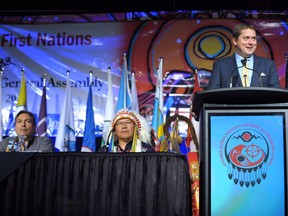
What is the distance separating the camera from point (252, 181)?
6.66ft

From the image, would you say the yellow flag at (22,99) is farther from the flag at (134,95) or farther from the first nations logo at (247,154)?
the first nations logo at (247,154)

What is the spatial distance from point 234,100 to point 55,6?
3.58 m

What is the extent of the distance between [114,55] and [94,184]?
3173 millimetres

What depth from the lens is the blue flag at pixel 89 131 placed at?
4.96m

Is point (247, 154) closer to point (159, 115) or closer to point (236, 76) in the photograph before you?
point (236, 76)

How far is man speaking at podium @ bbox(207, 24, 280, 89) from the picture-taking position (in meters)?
2.86

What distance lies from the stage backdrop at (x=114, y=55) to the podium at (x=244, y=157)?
9.83ft

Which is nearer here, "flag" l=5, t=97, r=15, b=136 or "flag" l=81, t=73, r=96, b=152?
"flag" l=81, t=73, r=96, b=152

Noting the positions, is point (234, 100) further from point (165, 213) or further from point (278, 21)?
point (278, 21)

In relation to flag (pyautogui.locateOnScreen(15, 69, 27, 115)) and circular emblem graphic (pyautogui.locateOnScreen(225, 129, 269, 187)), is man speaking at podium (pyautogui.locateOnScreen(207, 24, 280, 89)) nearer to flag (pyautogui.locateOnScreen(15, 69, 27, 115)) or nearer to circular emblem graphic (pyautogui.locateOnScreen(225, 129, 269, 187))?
circular emblem graphic (pyautogui.locateOnScreen(225, 129, 269, 187))

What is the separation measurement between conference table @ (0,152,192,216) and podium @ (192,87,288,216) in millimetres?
133

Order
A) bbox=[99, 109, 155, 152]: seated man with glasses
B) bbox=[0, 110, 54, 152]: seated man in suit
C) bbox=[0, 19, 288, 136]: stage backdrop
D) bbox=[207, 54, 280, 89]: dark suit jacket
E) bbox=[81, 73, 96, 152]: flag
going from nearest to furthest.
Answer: bbox=[207, 54, 280, 89]: dark suit jacket < bbox=[99, 109, 155, 152]: seated man with glasses < bbox=[0, 110, 54, 152]: seated man in suit < bbox=[81, 73, 96, 152]: flag < bbox=[0, 19, 288, 136]: stage backdrop

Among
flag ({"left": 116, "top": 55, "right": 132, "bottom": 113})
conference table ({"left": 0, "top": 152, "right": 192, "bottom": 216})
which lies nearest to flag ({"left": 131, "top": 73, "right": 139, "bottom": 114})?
flag ({"left": 116, "top": 55, "right": 132, "bottom": 113})

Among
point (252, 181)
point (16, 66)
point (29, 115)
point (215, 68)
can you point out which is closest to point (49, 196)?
point (252, 181)
